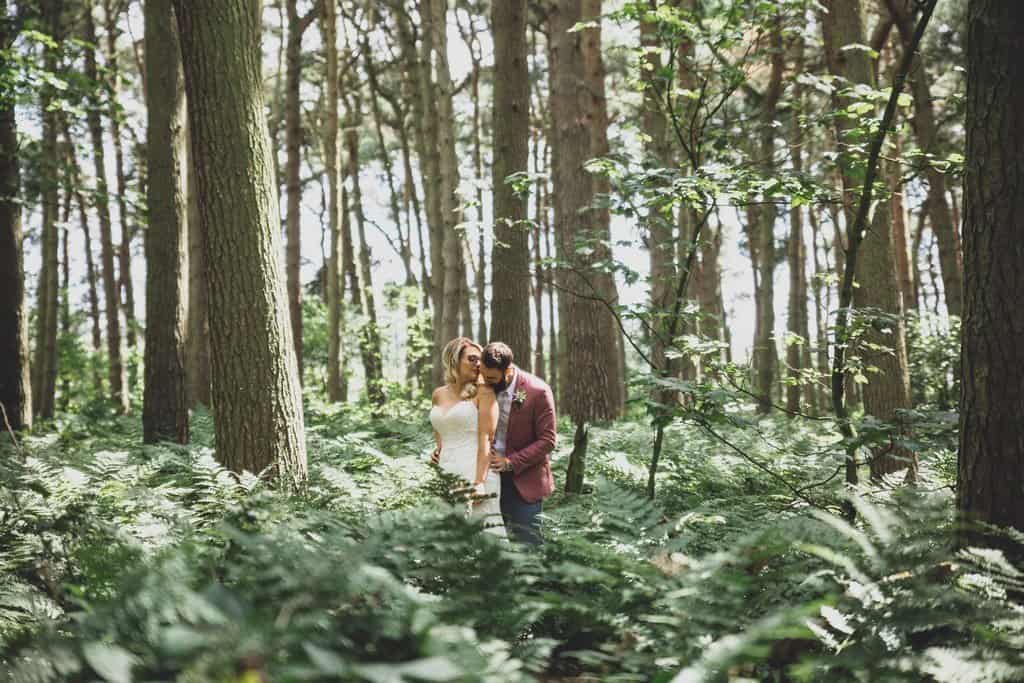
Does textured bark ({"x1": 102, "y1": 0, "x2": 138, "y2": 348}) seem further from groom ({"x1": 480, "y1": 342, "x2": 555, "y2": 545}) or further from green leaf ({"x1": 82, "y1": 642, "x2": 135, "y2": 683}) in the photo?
green leaf ({"x1": 82, "y1": 642, "x2": 135, "y2": 683})

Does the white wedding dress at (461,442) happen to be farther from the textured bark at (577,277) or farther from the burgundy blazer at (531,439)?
the textured bark at (577,277)

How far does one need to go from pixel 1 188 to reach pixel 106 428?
4121mm

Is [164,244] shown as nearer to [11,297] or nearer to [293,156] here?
[11,297]

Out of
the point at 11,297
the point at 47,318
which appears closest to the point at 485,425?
the point at 11,297

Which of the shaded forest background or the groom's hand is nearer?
the shaded forest background

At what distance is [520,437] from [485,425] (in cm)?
29

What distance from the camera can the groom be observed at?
5055 mm

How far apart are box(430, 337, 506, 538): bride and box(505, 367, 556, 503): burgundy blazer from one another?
167mm

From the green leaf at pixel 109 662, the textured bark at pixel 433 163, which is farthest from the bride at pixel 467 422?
the textured bark at pixel 433 163

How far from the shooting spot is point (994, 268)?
303cm

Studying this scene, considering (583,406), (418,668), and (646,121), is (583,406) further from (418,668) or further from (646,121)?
(418,668)

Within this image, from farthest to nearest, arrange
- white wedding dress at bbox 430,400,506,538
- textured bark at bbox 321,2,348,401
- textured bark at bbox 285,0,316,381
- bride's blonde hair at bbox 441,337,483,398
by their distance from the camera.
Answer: textured bark at bbox 321,2,348,401
textured bark at bbox 285,0,316,381
bride's blonde hair at bbox 441,337,483,398
white wedding dress at bbox 430,400,506,538

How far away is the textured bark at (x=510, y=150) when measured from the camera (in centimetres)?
818

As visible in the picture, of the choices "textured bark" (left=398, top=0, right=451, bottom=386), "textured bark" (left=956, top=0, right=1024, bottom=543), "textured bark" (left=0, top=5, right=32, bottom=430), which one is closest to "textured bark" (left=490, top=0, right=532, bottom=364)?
"textured bark" (left=398, top=0, right=451, bottom=386)
